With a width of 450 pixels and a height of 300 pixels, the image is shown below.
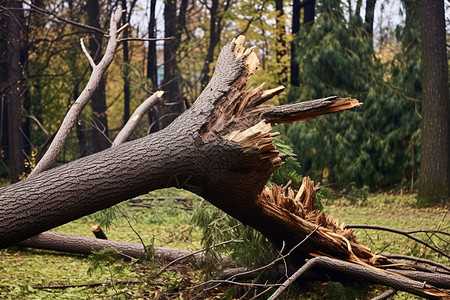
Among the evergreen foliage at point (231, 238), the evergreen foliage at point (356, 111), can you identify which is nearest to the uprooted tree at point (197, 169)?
the evergreen foliage at point (231, 238)

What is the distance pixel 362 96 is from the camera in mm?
12680

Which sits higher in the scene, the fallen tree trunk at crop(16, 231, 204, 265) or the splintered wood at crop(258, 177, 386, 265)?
the splintered wood at crop(258, 177, 386, 265)

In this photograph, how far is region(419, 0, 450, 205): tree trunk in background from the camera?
33.5 feet

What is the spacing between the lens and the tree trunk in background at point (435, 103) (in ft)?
33.5

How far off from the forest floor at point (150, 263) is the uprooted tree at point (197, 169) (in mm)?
847

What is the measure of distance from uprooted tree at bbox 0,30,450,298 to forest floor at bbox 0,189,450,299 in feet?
2.78

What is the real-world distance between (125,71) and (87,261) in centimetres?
918

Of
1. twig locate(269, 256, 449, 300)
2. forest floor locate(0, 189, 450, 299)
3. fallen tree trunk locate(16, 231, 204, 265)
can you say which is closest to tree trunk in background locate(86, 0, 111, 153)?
forest floor locate(0, 189, 450, 299)

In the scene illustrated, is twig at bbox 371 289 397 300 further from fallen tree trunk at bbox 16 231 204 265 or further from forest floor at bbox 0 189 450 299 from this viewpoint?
fallen tree trunk at bbox 16 231 204 265

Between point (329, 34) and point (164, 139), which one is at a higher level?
point (329, 34)

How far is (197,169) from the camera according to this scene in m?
3.72

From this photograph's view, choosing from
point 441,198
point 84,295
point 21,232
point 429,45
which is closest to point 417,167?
point 441,198

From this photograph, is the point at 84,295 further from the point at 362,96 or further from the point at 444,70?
the point at 362,96

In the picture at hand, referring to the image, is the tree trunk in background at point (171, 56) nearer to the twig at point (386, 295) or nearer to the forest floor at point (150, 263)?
the forest floor at point (150, 263)
